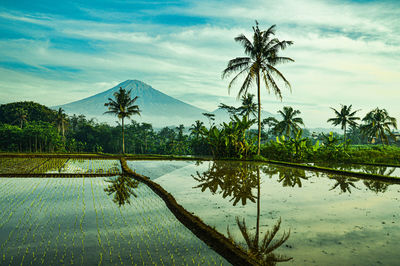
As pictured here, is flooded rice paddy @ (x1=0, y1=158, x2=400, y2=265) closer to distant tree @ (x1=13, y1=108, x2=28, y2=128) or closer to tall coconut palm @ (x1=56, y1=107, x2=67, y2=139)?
tall coconut palm @ (x1=56, y1=107, x2=67, y2=139)

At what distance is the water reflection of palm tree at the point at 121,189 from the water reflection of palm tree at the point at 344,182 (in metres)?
5.56

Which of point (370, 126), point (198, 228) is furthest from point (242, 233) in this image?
point (370, 126)

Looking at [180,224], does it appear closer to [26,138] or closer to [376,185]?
[376,185]

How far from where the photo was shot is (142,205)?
5602mm

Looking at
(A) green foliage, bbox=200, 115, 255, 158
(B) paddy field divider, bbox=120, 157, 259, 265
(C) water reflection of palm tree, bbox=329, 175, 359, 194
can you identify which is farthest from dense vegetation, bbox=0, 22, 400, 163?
(B) paddy field divider, bbox=120, 157, 259, 265

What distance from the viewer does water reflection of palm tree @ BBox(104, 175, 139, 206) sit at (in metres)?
6.02

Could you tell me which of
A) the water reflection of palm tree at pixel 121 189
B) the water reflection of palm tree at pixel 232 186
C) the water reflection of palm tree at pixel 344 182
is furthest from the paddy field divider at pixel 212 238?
the water reflection of palm tree at pixel 344 182

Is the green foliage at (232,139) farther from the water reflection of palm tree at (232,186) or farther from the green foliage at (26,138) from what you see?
the green foliage at (26,138)

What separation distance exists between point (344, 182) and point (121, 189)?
6925 millimetres

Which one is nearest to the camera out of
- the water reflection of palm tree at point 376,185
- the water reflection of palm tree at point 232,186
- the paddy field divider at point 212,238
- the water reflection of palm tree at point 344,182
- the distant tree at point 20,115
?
the paddy field divider at point 212,238

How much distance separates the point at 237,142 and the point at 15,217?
12.3 meters

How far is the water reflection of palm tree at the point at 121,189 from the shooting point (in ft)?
19.8

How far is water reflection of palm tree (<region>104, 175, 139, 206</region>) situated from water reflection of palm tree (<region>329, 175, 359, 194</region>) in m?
5.56

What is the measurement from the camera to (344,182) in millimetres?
8422
